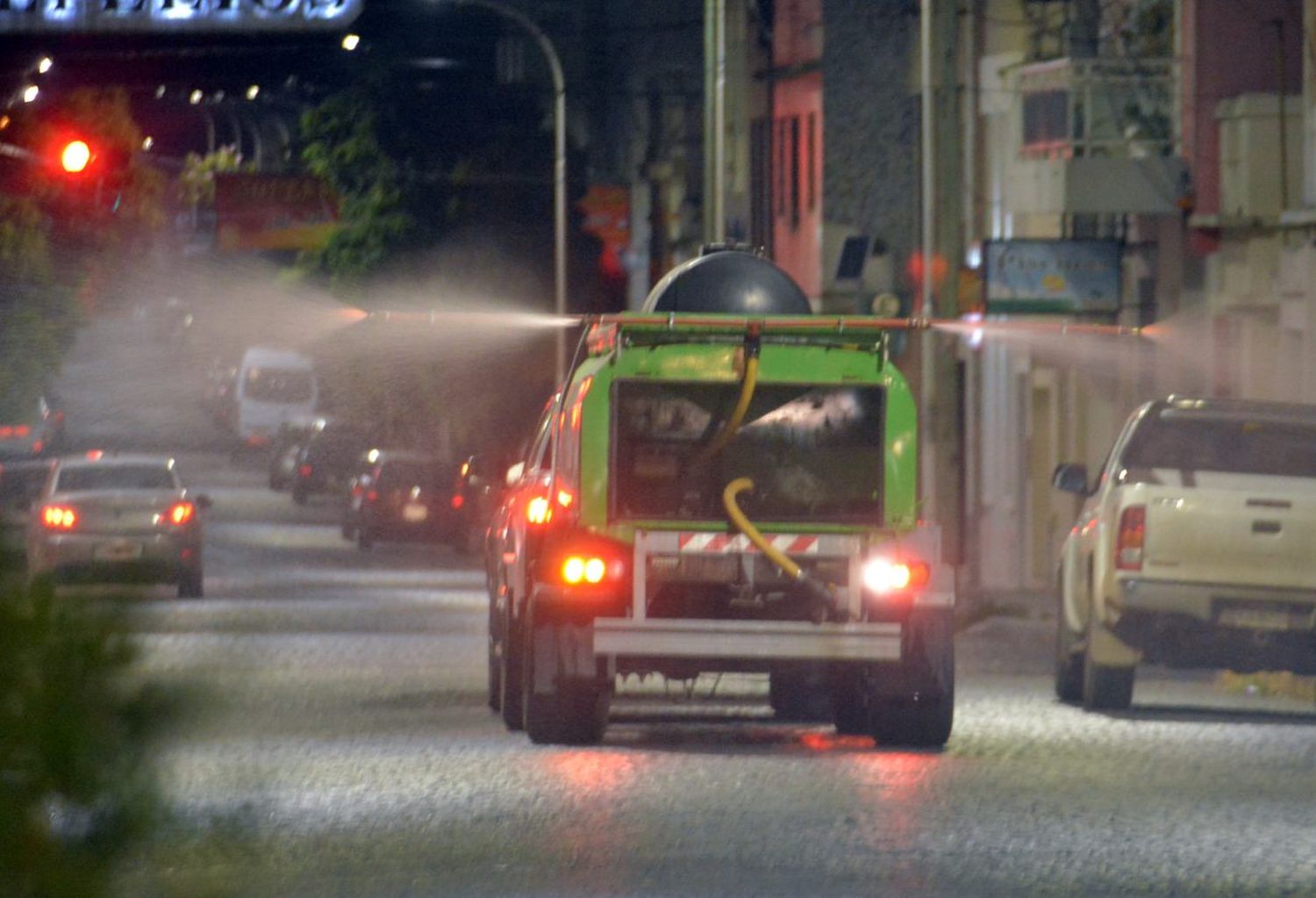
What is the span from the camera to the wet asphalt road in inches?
227

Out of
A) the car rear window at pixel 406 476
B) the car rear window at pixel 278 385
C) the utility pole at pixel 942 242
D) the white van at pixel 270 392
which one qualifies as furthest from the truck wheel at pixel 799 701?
the car rear window at pixel 278 385

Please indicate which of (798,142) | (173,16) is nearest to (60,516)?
(173,16)

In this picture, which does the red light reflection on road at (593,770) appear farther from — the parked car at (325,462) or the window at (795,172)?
the parked car at (325,462)

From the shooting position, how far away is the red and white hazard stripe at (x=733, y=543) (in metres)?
15.5

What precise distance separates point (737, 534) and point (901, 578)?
84cm

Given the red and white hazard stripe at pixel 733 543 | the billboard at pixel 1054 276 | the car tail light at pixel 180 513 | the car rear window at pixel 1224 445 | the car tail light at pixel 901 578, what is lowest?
the car tail light at pixel 180 513

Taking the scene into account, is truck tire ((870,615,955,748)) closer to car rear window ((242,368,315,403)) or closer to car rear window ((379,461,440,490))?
car rear window ((379,461,440,490))

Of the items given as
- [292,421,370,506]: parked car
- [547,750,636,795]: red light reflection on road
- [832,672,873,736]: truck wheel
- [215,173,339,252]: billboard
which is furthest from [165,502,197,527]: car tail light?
[292,421,370,506]: parked car

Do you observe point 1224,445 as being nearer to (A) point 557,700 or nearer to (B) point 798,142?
(A) point 557,700

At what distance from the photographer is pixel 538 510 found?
54.2 ft

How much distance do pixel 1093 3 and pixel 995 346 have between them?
5702 millimetres

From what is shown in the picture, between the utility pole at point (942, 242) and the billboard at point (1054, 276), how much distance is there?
0.99m

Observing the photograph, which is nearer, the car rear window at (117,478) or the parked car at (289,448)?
the car rear window at (117,478)

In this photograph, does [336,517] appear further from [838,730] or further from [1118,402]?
[838,730]
